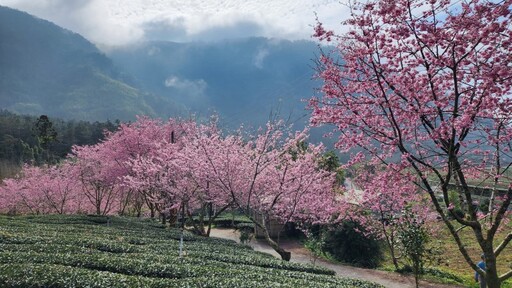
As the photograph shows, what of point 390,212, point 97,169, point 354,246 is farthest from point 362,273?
point 97,169

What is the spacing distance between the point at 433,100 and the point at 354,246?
50.9 ft

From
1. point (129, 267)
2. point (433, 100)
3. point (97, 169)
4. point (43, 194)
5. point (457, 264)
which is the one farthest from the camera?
point (43, 194)

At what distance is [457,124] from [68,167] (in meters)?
31.3

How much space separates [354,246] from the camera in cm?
2025

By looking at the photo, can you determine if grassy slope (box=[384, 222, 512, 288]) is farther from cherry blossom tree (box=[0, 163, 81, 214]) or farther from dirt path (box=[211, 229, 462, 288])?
cherry blossom tree (box=[0, 163, 81, 214])

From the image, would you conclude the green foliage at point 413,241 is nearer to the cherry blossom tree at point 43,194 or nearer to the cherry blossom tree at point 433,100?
the cherry blossom tree at point 433,100

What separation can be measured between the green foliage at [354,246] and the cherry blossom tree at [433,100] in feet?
44.4

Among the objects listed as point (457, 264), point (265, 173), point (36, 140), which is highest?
point (36, 140)

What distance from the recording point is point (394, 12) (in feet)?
19.2

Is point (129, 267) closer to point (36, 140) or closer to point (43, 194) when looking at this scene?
point (43, 194)

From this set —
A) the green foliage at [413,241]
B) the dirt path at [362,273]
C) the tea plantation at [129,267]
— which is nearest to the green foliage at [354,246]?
the dirt path at [362,273]

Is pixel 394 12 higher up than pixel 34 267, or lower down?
higher up

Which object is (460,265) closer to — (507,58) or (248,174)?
(248,174)

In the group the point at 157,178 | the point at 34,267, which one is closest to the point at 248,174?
the point at 157,178
